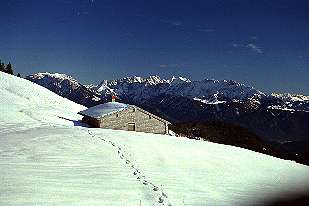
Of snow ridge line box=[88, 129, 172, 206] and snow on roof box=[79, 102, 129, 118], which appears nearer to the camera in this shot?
snow ridge line box=[88, 129, 172, 206]

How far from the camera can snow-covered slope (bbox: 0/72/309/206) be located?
13.5m

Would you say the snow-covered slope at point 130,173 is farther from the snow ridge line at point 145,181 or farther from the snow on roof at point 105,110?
the snow on roof at point 105,110

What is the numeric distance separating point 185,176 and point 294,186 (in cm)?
718

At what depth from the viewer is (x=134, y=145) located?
2825cm

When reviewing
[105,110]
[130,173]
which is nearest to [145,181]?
[130,173]

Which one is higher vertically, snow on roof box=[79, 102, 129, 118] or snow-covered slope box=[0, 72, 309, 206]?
snow on roof box=[79, 102, 129, 118]

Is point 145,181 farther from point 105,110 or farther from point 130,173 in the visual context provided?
point 105,110

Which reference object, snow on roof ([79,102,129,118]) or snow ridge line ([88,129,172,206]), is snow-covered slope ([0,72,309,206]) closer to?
snow ridge line ([88,129,172,206])

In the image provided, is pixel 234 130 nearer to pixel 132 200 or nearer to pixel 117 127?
pixel 117 127

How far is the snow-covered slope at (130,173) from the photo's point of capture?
13469mm

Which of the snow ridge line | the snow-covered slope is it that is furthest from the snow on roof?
the snow ridge line

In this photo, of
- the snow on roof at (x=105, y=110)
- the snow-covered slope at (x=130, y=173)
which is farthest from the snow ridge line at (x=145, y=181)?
the snow on roof at (x=105, y=110)

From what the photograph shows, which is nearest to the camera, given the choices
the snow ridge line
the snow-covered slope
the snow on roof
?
the snow ridge line

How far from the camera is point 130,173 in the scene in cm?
1808
